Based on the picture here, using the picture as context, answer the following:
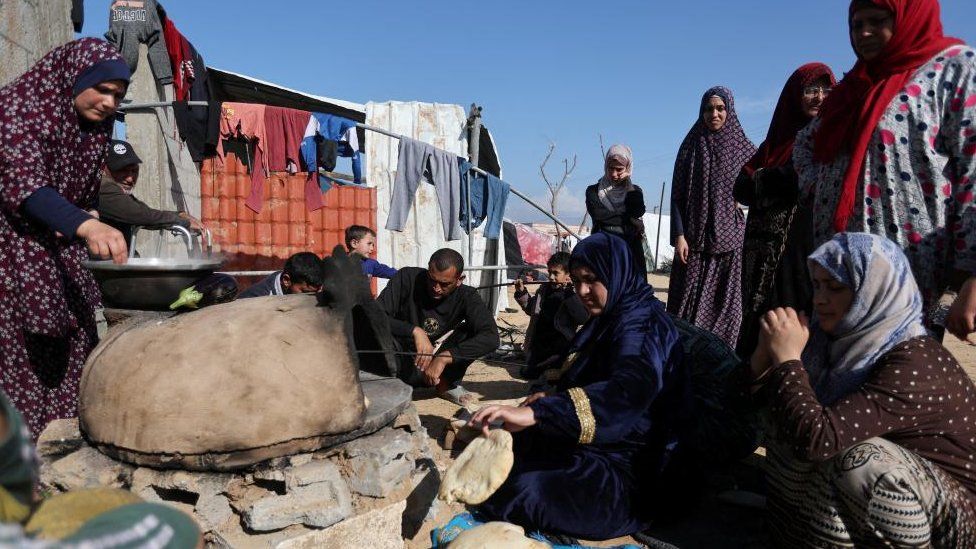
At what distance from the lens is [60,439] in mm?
2406

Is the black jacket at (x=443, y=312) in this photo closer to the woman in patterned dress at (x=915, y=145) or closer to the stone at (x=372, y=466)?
the stone at (x=372, y=466)

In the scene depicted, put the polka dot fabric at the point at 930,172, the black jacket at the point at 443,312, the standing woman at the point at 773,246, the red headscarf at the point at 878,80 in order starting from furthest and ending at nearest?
the black jacket at the point at 443,312, the standing woman at the point at 773,246, the red headscarf at the point at 878,80, the polka dot fabric at the point at 930,172

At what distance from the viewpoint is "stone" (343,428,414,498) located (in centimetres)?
234

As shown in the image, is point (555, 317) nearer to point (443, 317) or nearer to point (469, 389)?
point (443, 317)

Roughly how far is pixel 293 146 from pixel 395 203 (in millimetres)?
1277

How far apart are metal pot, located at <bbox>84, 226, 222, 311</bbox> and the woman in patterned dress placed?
2537mm

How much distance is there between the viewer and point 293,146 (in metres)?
7.20

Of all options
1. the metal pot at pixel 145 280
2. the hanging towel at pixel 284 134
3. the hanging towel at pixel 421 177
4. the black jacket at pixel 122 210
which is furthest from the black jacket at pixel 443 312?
the hanging towel at pixel 284 134

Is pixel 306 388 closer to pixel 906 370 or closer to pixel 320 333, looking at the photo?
pixel 320 333

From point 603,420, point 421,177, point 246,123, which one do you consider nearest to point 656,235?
point 421,177

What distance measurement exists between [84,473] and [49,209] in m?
0.98

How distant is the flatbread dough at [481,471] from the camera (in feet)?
7.30

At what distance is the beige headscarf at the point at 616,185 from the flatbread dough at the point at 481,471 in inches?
142

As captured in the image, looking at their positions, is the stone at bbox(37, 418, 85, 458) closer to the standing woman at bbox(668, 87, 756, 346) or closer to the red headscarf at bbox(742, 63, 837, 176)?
the red headscarf at bbox(742, 63, 837, 176)
